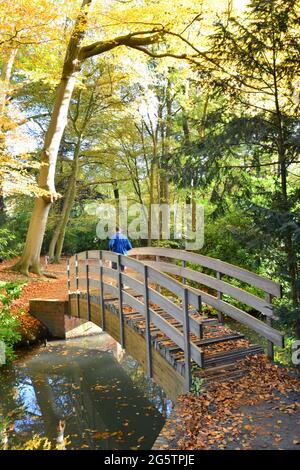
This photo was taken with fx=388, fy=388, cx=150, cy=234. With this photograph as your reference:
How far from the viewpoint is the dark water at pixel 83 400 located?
230 inches

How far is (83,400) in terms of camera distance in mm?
7191

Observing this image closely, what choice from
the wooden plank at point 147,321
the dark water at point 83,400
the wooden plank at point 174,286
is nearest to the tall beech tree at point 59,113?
the dark water at point 83,400

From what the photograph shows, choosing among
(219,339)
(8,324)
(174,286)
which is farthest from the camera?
(8,324)

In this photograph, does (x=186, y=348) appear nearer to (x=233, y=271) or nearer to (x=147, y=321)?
(x=147, y=321)

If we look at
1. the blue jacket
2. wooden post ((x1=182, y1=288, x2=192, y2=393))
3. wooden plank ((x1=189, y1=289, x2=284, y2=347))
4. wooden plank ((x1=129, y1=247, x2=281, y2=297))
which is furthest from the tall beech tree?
wooden post ((x1=182, y1=288, x2=192, y2=393))

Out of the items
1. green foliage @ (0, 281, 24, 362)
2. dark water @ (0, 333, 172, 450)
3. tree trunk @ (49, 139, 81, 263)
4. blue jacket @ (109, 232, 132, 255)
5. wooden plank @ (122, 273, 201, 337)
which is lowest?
dark water @ (0, 333, 172, 450)

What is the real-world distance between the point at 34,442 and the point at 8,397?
1.84m

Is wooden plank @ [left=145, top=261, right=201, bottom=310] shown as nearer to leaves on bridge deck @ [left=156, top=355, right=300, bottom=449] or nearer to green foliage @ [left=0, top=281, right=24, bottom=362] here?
leaves on bridge deck @ [left=156, top=355, right=300, bottom=449]

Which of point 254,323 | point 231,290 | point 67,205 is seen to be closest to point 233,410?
point 254,323

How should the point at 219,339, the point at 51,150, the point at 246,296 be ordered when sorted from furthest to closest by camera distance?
the point at 51,150
the point at 219,339
the point at 246,296

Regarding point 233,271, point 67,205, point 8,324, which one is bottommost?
point 8,324

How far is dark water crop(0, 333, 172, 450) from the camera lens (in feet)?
19.1

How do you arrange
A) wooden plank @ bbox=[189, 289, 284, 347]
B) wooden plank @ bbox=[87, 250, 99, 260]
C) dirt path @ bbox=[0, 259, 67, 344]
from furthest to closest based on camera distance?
dirt path @ bbox=[0, 259, 67, 344] → wooden plank @ bbox=[87, 250, 99, 260] → wooden plank @ bbox=[189, 289, 284, 347]

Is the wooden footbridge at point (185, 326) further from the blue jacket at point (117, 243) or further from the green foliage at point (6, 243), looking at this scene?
the green foliage at point (6, 243)
